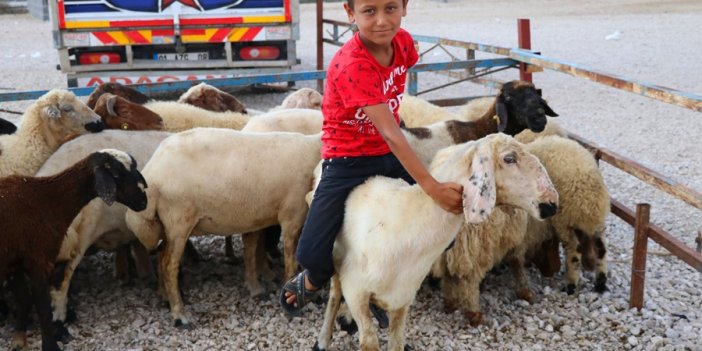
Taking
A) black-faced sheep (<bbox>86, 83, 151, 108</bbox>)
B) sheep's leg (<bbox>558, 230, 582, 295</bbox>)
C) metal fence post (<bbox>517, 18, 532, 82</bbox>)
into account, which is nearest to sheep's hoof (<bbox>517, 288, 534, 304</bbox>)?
sheep's leg (<bbox>558, 230, 582, 295</bbox>)

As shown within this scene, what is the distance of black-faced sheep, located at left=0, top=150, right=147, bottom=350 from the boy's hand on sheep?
2.12 meters

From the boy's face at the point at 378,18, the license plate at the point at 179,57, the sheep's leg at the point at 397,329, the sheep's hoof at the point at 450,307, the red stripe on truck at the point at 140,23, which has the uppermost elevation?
the boy's face at the point at 378,18

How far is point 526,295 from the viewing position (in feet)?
17.6

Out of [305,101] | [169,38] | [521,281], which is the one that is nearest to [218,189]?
[521,281]

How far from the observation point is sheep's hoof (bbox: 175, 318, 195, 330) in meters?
5.08

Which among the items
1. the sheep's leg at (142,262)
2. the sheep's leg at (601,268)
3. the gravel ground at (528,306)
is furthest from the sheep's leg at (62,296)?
the sheep's leg at (601,268)

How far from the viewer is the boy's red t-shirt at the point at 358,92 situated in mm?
3465

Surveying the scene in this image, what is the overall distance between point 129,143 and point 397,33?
2.83 m

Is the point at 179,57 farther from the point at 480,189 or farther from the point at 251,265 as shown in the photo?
the point at 480,189

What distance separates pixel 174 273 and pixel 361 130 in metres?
2.04

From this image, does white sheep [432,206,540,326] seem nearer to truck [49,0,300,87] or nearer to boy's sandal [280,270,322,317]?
boy's sandal [280,270,322,317]

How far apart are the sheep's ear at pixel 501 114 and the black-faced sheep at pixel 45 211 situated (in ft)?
8.99

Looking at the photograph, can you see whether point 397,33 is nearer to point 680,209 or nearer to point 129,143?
point 129,143

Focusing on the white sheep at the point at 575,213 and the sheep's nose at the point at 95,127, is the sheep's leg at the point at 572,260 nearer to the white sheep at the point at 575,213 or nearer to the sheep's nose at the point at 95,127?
the white sheep at the point at 575,213
